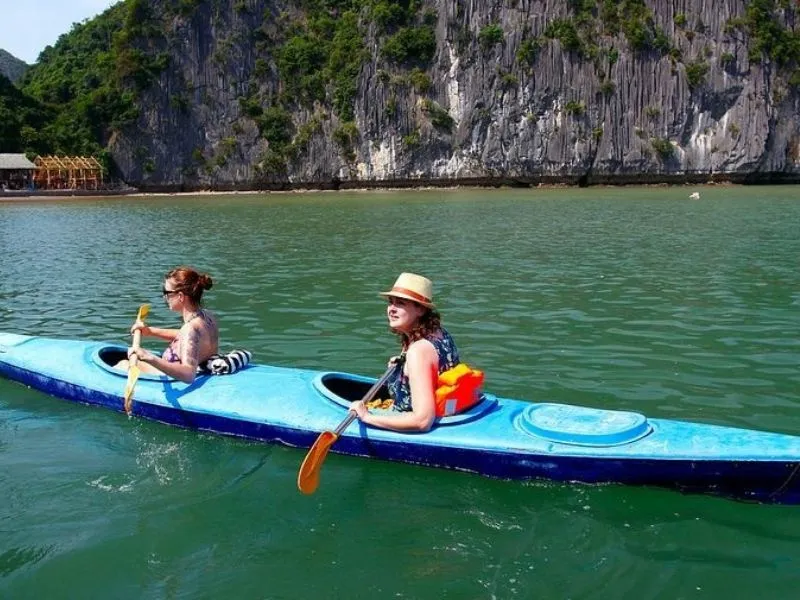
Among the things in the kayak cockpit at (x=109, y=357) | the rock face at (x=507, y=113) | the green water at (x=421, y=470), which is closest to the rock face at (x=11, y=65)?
the rock face at (x=507, y=113)

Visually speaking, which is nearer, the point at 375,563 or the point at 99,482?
the point at 375,563

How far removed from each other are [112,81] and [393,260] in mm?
66962

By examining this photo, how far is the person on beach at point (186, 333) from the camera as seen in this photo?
6.31m

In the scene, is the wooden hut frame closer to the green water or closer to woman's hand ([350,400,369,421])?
the green water

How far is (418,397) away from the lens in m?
5.25

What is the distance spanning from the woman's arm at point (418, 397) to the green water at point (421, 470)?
0.39m

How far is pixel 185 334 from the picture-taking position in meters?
6.60

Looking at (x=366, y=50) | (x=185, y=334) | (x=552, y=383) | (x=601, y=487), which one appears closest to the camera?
(x=601, y=487)

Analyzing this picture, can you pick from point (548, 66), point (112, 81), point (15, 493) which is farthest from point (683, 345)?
point (112, 81)

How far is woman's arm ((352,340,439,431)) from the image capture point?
5.14 metres

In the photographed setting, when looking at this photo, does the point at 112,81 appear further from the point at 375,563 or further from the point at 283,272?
the point at 375,563

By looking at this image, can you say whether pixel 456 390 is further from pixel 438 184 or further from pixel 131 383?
pixel 438 184

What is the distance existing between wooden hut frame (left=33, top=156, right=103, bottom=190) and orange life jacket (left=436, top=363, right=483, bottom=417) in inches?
2646

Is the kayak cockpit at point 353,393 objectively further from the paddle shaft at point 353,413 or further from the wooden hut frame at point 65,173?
the wooden hut frame at point 65,173
